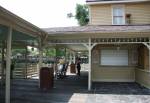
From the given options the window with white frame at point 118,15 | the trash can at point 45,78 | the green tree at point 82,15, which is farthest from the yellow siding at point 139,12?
the green tree at point 82,15

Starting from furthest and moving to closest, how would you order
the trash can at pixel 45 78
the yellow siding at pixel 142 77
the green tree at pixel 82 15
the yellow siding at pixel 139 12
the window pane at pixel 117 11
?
the green tree at pixel 82 15 → the window pane at pixel 117 11 → the yellow siding at pixel 139 12 → the yellow siding at pixel 142 77 → the trash can at pixel 45 78

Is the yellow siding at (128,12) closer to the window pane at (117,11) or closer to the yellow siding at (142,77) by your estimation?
the window pane at (117,11)

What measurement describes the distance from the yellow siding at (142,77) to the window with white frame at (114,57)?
1283mm

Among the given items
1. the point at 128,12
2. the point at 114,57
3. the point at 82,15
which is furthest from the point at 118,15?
the point at 82,15

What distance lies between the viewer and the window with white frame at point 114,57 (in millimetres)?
18344

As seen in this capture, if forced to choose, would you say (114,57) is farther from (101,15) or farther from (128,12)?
(128,12)

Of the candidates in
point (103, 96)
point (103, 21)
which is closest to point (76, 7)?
point (103, 21)

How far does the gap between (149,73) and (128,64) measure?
403 cm

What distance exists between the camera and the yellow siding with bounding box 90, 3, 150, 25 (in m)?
19.0

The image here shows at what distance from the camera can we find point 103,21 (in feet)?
63.4

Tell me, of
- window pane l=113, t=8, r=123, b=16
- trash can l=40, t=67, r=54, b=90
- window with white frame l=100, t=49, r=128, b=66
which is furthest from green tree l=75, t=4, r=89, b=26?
trash can l=40, t=67, r=54, b=90

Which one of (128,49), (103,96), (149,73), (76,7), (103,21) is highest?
(76,7)

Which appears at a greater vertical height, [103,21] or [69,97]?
[103,21]

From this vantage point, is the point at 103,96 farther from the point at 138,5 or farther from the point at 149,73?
the point at 138,5
